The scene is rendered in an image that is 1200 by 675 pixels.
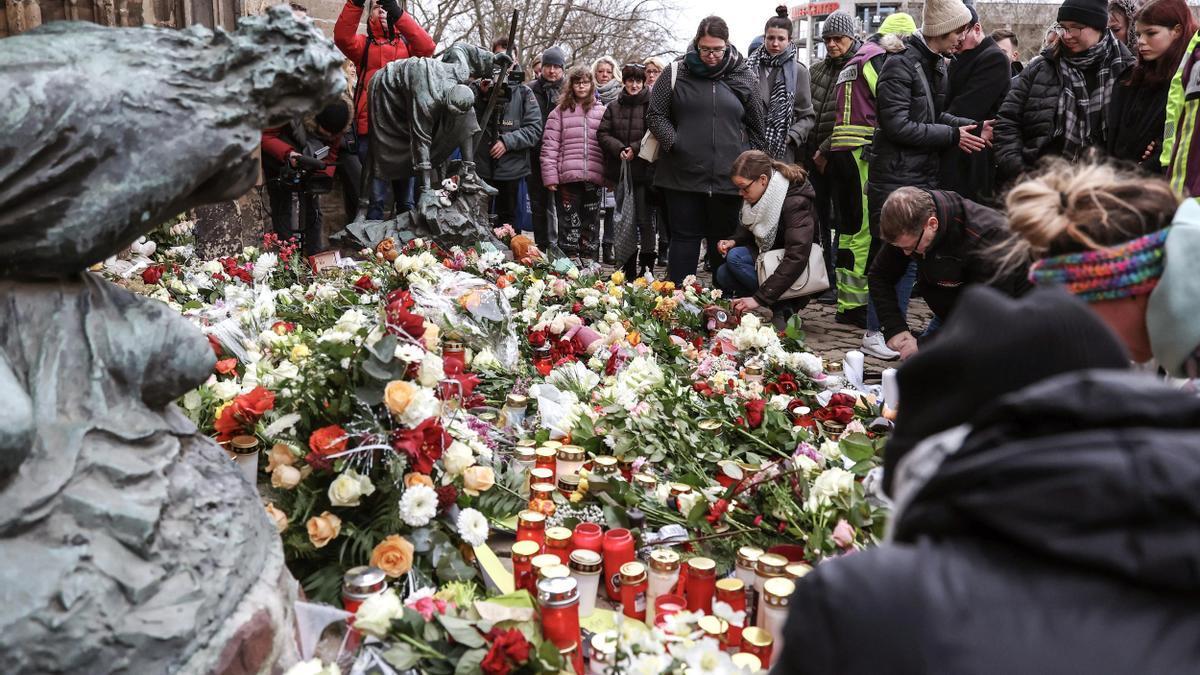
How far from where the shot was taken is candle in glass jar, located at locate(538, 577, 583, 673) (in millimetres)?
1983

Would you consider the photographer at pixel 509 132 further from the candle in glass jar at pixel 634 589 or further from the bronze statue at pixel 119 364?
the bronze statue at pixel 119 364

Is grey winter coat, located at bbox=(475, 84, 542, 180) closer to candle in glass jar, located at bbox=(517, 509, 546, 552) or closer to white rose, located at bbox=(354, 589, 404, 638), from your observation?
candle in glass jar, located at bbox=(517, 509, 546, 552)

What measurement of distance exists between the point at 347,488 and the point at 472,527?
12.8 inches

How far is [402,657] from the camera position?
6.36 feet

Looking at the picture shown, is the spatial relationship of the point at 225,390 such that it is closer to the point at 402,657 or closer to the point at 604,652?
the point at 402,657

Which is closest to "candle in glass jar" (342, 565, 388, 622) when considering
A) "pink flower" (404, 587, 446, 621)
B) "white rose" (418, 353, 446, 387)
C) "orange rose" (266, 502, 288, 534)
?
"pink flower" (404, 587, 446, 621)

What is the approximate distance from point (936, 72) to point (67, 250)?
5.16 metres

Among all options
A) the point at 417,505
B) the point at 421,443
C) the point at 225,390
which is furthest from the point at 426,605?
the point at 225,390

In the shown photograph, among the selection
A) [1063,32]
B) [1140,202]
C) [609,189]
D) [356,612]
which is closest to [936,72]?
[1063,32]

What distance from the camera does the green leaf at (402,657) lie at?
1930 millimetres

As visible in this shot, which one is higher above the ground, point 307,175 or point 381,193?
point 307,175

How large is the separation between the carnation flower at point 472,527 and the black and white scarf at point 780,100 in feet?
15.9

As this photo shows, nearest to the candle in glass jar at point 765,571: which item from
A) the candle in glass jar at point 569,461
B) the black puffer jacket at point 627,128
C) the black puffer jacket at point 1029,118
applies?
the candle in glass jar at point 569,461

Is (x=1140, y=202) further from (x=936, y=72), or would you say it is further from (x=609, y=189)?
(x=609, y=189)
